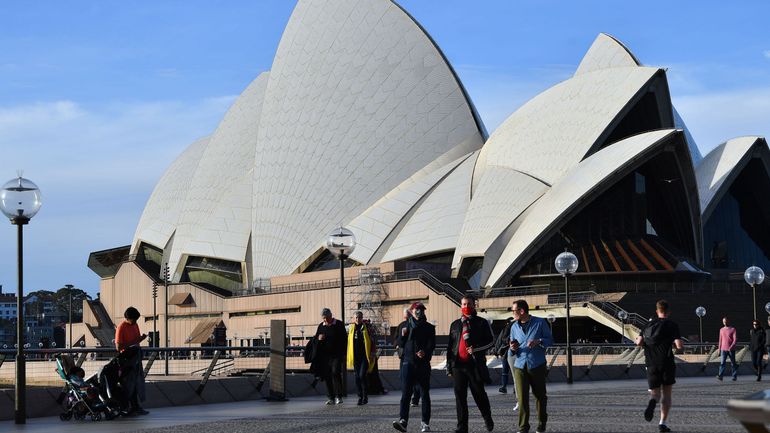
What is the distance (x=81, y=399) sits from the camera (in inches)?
496

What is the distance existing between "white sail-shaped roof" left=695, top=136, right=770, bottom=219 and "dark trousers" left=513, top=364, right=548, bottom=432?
4301cm

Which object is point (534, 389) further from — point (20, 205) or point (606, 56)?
point (606, 56)

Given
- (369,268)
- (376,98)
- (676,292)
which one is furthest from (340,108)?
(676,292)

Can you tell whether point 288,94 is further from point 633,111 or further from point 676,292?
point 676,292

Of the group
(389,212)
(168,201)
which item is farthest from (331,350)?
(168,201)

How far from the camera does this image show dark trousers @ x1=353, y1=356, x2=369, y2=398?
1515 cm

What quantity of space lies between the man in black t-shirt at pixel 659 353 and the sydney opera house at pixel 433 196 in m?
29.4

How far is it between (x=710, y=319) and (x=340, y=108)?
69.0 ft

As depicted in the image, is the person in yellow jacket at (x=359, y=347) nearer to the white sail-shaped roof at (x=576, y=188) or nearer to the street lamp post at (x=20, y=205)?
the street lamp post at (x=20, y=205)

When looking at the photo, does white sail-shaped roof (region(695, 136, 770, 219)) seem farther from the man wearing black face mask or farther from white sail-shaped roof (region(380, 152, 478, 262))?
the man wearing black face mask

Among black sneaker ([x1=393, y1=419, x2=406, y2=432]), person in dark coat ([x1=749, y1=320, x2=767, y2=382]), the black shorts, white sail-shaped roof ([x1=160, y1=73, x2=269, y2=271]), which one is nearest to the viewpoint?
black sneaker ([x1=393, y1=419, x2=406, y2=432])

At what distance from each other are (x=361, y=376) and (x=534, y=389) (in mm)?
5483

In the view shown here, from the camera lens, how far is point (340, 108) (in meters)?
53.7

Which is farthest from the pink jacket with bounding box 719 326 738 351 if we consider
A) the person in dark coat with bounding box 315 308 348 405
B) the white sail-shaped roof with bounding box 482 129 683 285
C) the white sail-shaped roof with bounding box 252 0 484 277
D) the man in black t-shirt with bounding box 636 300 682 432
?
the white sail-shaped roof with bounding box 252 0 484 277
